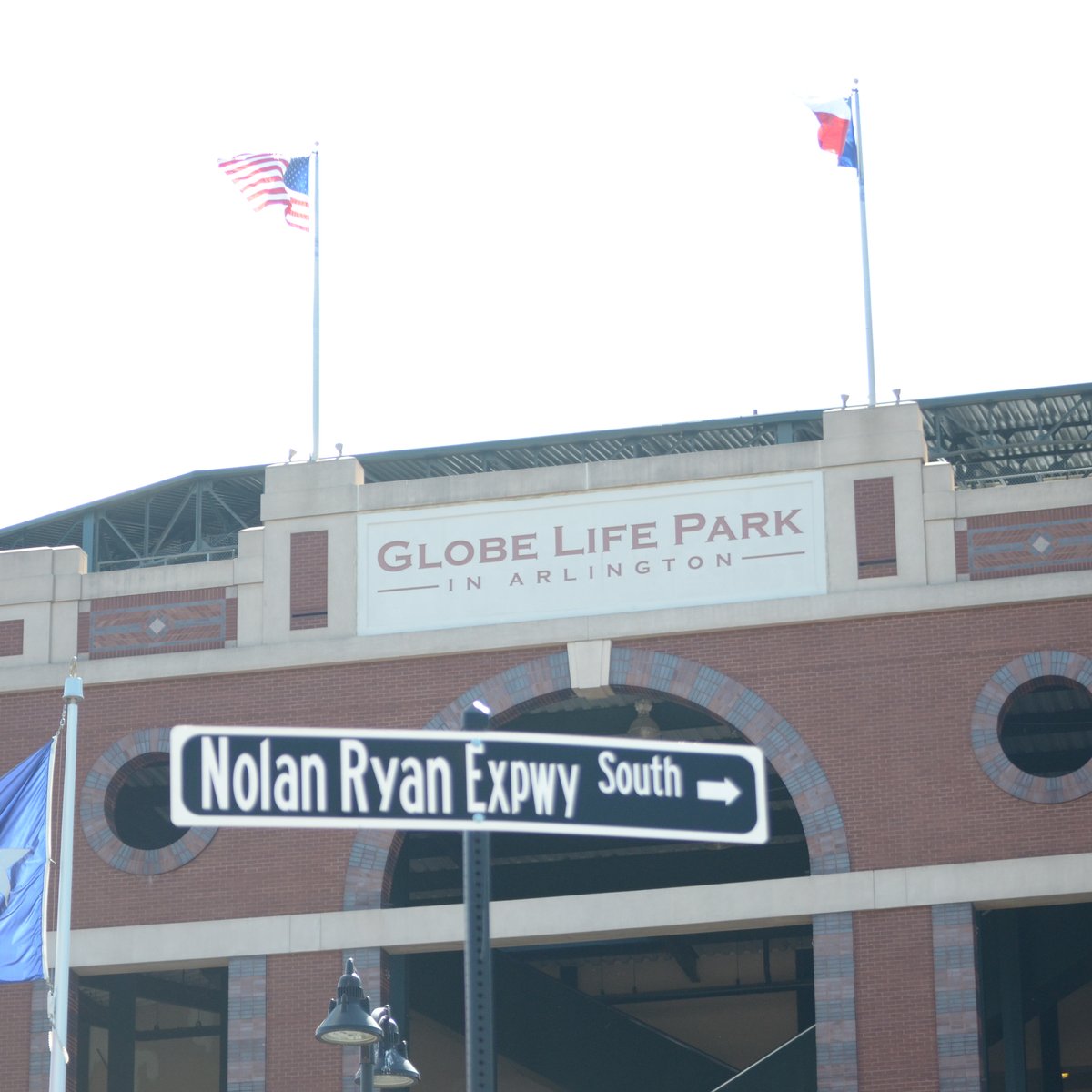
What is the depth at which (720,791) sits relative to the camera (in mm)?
6453

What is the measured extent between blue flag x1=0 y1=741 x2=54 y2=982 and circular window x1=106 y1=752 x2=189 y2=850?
566 centimetres

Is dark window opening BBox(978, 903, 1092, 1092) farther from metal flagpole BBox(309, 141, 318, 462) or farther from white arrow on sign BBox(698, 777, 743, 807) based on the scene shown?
white arrow on sign BBox(698, 777, 743, 807)

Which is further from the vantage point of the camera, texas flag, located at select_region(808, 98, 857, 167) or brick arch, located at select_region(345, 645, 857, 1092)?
texas flag, located at select_region(808, 98, 857, 167)

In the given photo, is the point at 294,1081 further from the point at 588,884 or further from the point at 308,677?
the point at 588,884

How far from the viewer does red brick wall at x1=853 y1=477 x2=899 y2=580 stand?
2644cm

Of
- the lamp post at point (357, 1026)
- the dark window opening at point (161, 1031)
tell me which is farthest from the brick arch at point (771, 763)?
the lamp post at point (357, 1026)

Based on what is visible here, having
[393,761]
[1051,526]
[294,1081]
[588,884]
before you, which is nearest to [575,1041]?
[588,884]

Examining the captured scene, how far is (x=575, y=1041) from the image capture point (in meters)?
30.2

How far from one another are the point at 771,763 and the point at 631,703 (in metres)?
2.69

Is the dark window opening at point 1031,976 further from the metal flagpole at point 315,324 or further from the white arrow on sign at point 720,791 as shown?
the white arrow on sign at point 720,791

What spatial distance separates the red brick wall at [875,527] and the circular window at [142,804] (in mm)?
9672

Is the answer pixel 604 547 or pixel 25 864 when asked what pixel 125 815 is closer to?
pixel 25 864

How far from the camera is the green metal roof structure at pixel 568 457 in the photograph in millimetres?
30891

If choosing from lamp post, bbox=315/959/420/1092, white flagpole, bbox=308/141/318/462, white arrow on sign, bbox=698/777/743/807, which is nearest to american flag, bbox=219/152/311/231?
white flagpole, bbox=308/141/318/462
